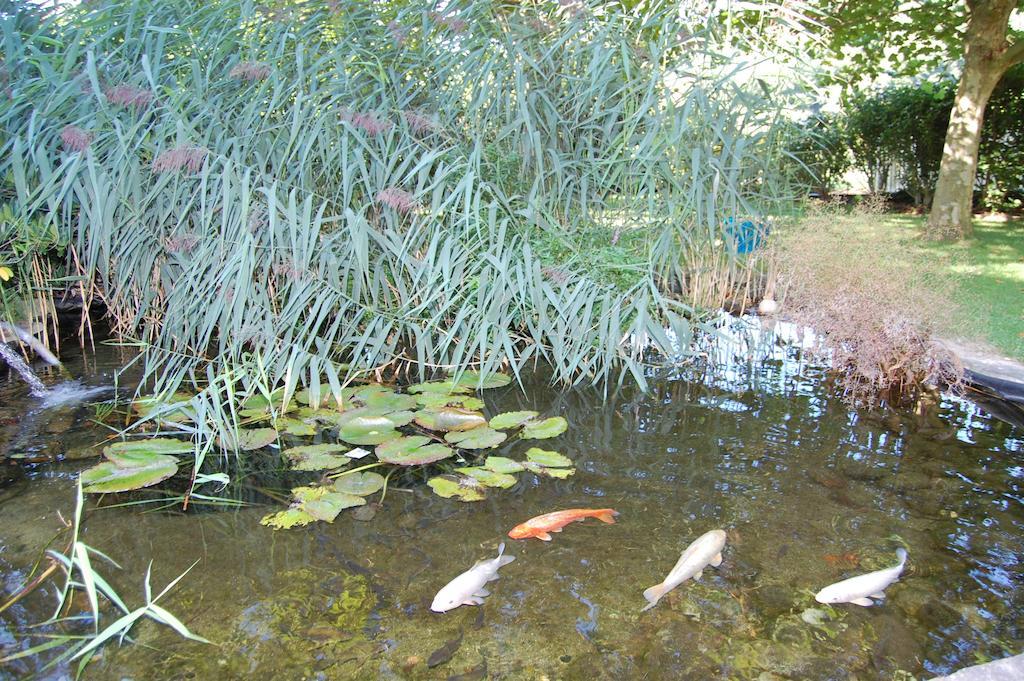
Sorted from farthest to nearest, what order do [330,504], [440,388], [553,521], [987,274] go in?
[987,274] < [440,388] < [330,504] < [553,521]

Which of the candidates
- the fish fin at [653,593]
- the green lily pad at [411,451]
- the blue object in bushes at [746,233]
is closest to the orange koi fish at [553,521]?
the fish fin at [653,593]

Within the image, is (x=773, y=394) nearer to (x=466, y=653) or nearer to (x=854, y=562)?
(x=854, y=562)

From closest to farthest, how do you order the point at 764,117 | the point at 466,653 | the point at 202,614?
1. the point at 466,653
2. the point at 202,614
3. the point at 764,117

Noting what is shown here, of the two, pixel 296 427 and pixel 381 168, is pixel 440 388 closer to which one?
pixel 296 427

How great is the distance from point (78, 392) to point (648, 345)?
2794mm

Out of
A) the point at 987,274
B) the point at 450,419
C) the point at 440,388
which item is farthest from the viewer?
the point at 987,274

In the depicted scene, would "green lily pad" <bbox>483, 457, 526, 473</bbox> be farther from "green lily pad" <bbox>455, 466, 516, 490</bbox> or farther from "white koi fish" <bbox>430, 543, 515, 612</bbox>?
"white koi fish" <bbox>430, 543, 515, 612</bbox>

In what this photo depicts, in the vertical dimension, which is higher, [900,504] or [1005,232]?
[1005,232]

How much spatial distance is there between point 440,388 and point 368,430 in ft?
1.63

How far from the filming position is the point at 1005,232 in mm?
7016

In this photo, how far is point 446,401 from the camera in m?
2.98

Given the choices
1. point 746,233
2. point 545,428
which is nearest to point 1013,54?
point 746,233

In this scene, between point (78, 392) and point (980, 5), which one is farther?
point (980, 5)

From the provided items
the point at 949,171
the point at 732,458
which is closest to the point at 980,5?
the point at 949,171
